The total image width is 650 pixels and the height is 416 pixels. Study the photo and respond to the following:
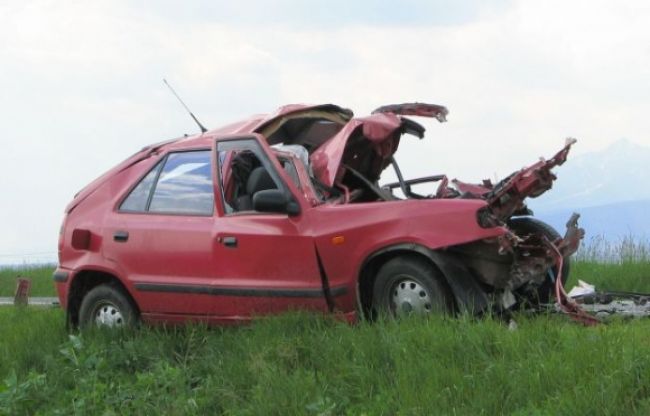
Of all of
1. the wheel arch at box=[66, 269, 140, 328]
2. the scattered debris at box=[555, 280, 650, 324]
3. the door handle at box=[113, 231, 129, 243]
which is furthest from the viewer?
the wheel arch at box=[66, 269, 140, 328]

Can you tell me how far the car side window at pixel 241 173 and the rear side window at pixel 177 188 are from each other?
13 centimetres

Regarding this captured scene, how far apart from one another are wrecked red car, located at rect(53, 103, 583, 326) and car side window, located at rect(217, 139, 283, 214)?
0.01 m

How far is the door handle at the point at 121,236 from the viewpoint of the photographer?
28.6ft

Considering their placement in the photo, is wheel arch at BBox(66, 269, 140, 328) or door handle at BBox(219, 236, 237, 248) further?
wheel arch at BBox(66, 269, 140, 328)

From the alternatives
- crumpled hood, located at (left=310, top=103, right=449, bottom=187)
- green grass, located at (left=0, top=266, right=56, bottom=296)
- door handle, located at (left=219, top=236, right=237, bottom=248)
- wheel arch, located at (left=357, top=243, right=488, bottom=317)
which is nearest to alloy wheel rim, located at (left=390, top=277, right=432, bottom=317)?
wheel arch, located at (left=357, top=243, right=488, bottom=317)

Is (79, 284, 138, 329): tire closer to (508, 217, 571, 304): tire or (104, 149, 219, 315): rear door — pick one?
(104, 149, 219, 315): rear door

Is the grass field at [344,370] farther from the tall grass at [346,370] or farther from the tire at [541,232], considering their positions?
the tire at [541,232]

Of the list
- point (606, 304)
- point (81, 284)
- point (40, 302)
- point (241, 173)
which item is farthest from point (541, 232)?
point (40, 302)

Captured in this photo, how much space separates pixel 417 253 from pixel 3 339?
14.3 feet

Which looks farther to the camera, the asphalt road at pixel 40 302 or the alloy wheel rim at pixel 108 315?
the asphalt road at pixel 40 302

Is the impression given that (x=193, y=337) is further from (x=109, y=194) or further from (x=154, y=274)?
(x=109, y=194)

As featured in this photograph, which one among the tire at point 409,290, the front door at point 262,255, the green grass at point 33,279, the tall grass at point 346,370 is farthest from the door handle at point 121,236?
the green grass at point 33,279

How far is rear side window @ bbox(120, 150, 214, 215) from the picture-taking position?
8492 mm

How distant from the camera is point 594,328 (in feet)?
21.4
